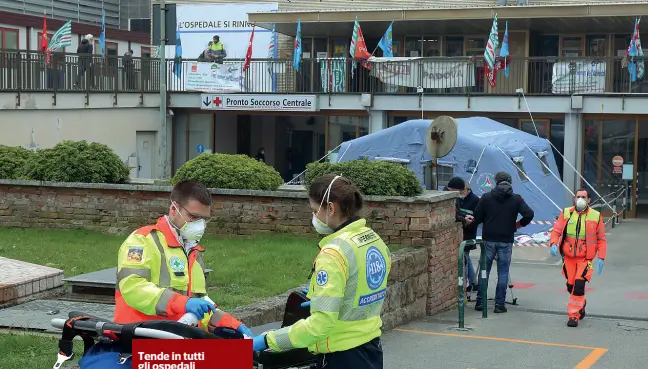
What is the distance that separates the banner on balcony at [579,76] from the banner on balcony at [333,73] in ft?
20.8

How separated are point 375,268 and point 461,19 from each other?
80.1 feet

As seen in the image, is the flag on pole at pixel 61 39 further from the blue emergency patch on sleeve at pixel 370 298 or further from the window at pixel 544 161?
the blue emergency patch on sleeve at pixel 370 298

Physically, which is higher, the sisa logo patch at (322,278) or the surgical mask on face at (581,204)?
the sisa logo patch at (322,278)

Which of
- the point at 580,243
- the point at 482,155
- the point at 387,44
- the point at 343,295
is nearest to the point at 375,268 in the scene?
the point at 343,295

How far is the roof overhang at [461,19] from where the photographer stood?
26.7 meters

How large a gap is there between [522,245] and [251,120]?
15236mm

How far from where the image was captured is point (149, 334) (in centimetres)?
421

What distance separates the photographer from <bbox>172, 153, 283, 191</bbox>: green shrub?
1372 centimetres

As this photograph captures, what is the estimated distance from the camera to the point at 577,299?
1205 centimetres

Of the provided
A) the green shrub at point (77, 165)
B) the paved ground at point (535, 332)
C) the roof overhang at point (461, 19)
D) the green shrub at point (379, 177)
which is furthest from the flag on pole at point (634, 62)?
the green shrub at point (77, 165)

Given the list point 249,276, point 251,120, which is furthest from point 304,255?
point 251,120

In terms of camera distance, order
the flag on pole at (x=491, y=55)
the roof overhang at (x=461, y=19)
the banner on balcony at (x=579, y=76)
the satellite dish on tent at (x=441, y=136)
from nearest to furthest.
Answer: the satellite dish on tent at (x=441, y=136), the banner on balcony at (x=579, y=76), the flag on pole at (x=491, y=55), the roof overhang at (x=461, y=19)

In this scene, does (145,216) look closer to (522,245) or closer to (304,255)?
(304,255)
